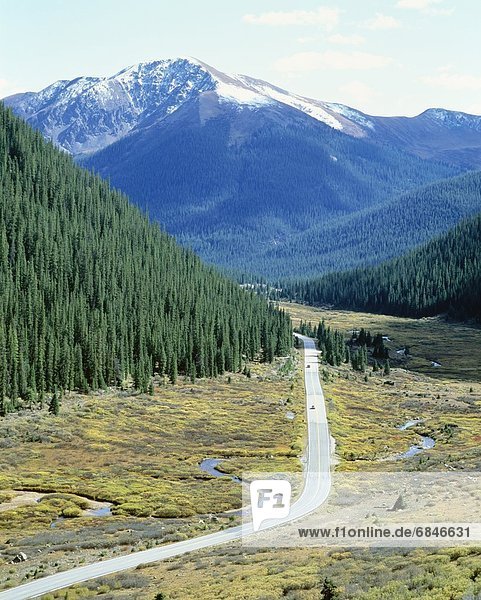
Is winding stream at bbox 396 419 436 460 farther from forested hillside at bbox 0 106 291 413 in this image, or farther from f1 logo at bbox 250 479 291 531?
forested hillside at bbox 0 106 291 413

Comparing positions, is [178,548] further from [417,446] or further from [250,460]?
[417,446]

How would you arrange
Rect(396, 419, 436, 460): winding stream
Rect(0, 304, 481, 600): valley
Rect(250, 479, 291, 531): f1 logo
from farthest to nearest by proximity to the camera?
Rect(396, 419, 436, 460): winding stream → Rect(250, 479, 291, 531): f1 logo → Rect(0, 304, 481, 600): valley

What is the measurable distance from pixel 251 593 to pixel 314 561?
7772 millimetres

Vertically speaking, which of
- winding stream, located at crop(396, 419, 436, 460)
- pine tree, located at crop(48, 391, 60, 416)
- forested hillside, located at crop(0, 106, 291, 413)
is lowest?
winding stream, located at crop(396, 419, 436, 460)

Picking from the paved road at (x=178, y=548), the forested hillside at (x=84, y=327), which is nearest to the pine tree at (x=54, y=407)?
the forested hillside at (x=84, y=327)

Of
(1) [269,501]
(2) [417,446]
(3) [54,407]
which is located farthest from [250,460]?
(3) [54,407]

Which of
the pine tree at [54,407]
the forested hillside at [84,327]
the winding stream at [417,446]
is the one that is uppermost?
the forested hillside at [84,327]

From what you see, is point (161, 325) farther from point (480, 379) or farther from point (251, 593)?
point (251, 593)

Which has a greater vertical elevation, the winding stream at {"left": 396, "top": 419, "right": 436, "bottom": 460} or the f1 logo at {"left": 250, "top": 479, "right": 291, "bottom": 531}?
the f1 logo at {"left": 250, "top": 479, "right": 291, "bottom": 531}

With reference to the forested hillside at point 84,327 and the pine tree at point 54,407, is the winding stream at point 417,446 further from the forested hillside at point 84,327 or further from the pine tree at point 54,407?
the pine tree at point 54,407

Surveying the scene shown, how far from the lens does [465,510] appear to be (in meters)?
58.6

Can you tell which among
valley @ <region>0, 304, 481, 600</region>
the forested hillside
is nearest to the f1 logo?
valley @ <region>0, 304, 481, 600</region>

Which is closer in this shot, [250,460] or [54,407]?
[250,460]

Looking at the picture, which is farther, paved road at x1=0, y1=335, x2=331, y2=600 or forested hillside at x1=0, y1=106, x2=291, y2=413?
forested hillside at x1=0, y1=106, x2=291, y2=413
